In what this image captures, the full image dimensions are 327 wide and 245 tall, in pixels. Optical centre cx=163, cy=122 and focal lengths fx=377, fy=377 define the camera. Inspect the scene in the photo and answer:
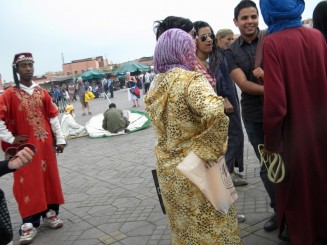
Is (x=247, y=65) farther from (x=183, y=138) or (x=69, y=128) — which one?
(x=69, y=128)

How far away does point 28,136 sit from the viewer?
4094 millimetres

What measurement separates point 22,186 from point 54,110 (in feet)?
3.03

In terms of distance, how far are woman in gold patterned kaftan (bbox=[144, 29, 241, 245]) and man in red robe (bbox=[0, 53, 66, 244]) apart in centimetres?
205

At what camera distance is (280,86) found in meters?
2.43

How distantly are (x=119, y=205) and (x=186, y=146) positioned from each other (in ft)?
8.52

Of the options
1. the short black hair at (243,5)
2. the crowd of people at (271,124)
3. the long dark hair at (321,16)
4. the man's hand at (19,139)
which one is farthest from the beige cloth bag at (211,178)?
the man's hand at (19,139)

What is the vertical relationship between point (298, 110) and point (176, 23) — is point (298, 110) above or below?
below

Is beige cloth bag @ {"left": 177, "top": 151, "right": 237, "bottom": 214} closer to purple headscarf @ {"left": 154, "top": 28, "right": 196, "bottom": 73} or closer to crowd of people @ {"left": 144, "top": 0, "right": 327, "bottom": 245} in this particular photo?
crowd of people @ {"left": 144, "top": 0, "right": 327, "bottom": 245}

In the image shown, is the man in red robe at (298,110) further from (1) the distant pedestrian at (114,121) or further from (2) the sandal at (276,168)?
(1) the distant pedestrian at (114,121)

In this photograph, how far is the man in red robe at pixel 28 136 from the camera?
4.05 metres

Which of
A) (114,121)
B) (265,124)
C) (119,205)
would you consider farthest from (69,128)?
(265,124)

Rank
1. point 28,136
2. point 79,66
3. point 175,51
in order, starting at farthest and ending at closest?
point 79,66 → point 28,136 → point 175,51

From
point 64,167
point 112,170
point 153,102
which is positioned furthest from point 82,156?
point 153,102

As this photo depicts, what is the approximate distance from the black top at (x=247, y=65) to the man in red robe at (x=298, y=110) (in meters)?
0.80
